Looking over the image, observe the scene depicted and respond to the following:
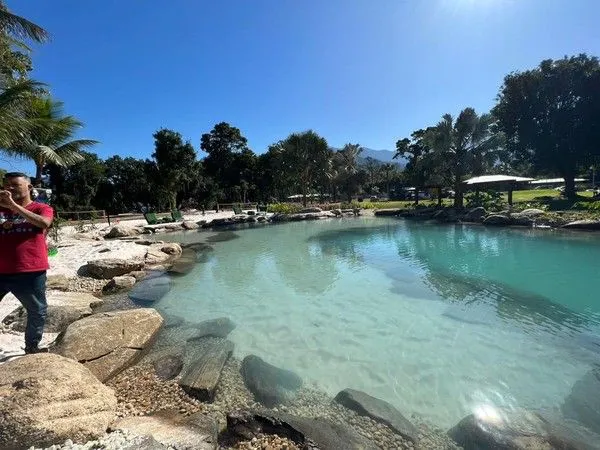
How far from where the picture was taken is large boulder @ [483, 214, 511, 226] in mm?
19250

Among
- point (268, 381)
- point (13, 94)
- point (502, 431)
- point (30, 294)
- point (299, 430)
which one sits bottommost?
point (502, 431)

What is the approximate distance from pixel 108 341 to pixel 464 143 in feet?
Answer: 94.0

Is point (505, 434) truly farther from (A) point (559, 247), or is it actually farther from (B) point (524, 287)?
(A) point (559, 247)

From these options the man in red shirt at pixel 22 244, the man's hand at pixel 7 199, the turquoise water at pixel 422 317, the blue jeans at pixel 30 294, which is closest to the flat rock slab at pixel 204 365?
the turquoise water at pixel 422 317

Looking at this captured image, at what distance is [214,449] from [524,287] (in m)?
7.97

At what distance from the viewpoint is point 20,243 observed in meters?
3.15

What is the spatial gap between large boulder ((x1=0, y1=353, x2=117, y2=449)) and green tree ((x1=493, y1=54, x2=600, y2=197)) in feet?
116

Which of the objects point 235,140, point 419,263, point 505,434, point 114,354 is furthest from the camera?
point 235,140

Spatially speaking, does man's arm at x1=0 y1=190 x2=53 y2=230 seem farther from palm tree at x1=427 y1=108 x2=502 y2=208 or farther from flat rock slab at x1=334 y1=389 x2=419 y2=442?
palm tree at x1=427 y1=108 x2=502 y2=208

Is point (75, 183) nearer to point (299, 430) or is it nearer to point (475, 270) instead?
point (475, 270)

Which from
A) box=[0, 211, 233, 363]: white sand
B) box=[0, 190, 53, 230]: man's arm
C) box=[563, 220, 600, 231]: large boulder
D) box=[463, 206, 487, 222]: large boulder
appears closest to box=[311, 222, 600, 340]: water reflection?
box=[563, 220, 600, 231]: large boulder

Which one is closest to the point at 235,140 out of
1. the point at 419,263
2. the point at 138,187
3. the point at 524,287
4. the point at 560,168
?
the point at 138,187

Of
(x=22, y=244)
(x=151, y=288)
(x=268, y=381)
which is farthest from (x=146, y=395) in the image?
(x=151, y=288)

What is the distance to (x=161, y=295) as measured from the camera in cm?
784
